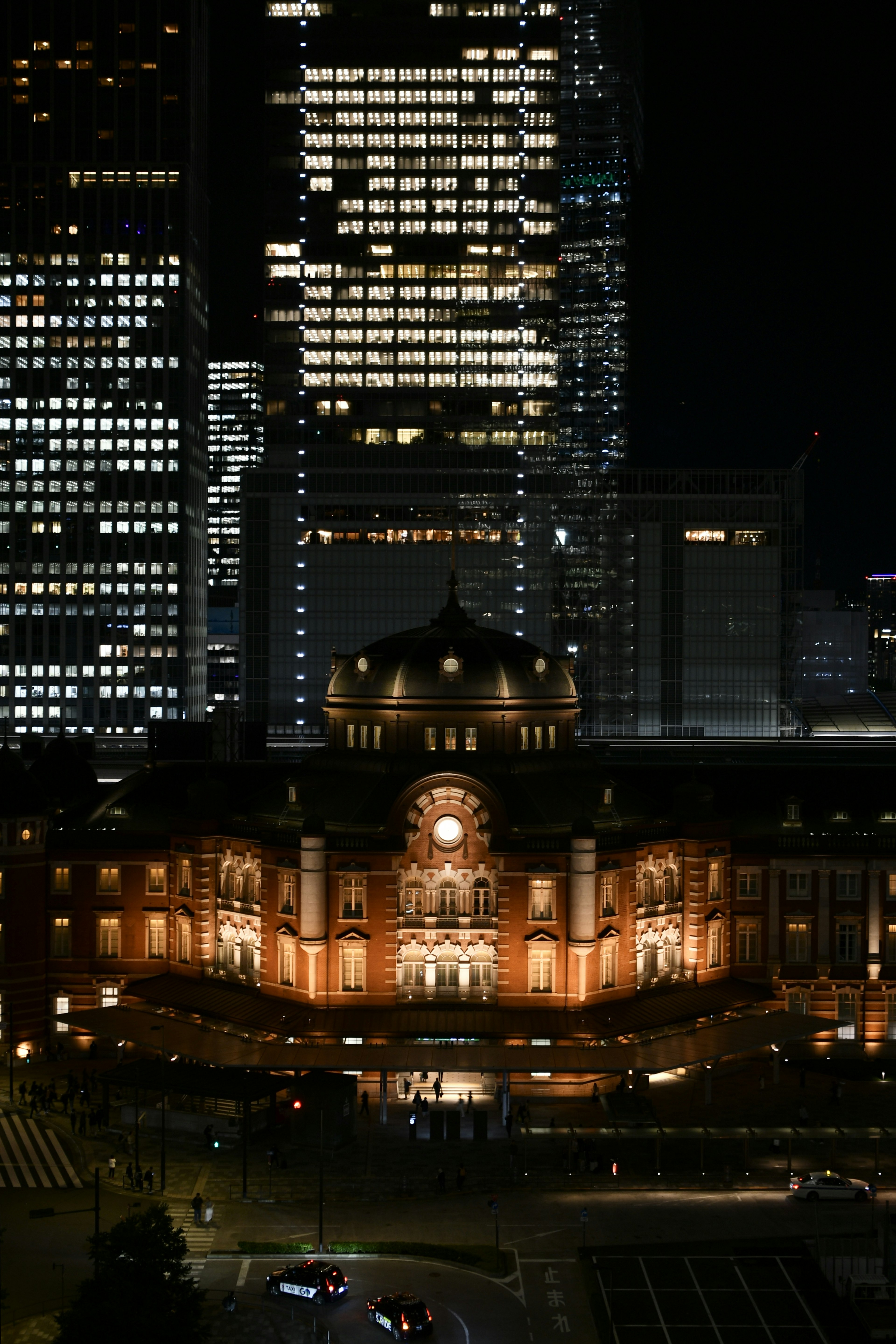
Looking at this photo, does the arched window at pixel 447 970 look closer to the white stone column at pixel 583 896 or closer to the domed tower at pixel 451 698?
the white stone column at pixel 583 896

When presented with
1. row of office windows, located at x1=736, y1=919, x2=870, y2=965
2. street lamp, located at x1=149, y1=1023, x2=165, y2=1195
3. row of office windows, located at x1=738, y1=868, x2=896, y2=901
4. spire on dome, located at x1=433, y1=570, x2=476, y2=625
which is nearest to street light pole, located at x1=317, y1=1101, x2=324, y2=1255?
street lamp, located at x1=149, y1=1023, x2=165, y2=1195

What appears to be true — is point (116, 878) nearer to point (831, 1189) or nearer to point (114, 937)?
point (114, 937)

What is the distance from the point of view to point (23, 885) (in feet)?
354

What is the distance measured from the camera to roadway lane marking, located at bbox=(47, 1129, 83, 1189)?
7931cm

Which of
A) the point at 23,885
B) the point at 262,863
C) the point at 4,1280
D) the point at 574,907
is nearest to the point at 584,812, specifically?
the point at 574,907

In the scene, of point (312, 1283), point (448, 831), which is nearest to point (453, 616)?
point (448, 831)

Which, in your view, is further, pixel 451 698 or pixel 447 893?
pixel 451 698

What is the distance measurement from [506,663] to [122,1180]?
44880mm

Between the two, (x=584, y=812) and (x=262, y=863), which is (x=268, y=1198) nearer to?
(x=262, y=863)

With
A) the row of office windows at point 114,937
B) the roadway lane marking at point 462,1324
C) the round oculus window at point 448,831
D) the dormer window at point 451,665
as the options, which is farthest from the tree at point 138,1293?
the dormer window at point 451,665

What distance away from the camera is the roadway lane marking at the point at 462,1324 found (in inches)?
2416

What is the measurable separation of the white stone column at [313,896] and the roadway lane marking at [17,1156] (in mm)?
20197

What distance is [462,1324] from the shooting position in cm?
6269

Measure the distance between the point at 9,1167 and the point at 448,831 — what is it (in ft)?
110
